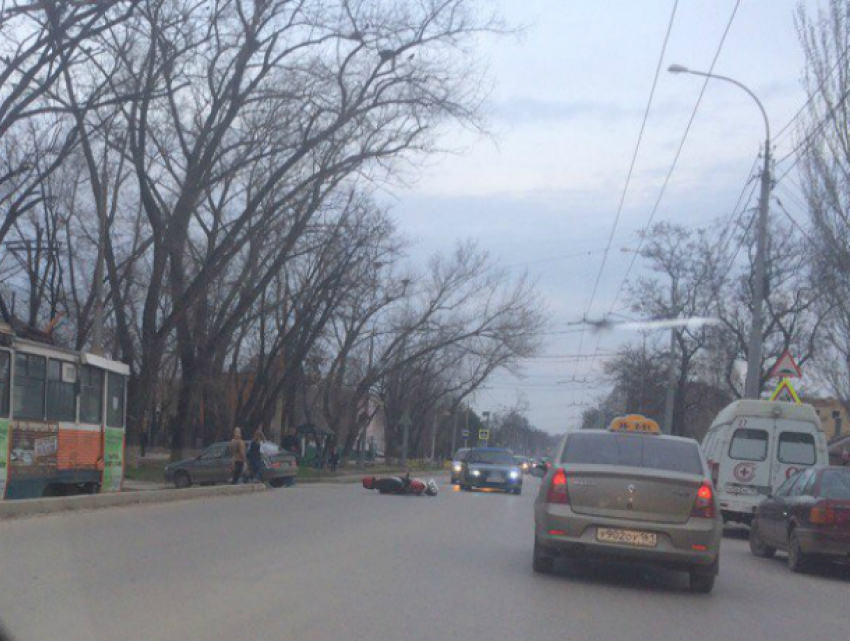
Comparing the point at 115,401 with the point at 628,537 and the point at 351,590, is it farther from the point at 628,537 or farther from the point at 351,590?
Answer: the point at 628,537

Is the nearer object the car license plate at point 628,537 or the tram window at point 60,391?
the car license plate at point 628,537

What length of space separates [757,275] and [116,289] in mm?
18256

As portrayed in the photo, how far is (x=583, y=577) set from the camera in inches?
Result: 476

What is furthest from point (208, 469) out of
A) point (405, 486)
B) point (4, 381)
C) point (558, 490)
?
point (558, 490)

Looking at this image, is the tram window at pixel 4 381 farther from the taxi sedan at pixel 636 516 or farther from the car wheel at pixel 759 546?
the car wheel at pixel 759 546

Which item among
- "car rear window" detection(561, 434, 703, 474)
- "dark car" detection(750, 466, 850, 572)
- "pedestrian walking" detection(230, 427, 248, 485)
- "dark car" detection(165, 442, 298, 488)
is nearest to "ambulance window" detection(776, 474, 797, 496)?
"dark car" detection(750, 466, 850, 572)

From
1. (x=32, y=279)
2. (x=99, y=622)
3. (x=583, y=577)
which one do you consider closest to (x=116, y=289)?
(x=32, y=279)

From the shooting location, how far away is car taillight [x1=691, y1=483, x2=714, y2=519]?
10992mm

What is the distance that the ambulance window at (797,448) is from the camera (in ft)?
70.5

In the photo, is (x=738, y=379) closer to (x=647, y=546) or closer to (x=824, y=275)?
(x=824, y=275)

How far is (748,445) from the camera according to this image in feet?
71.9

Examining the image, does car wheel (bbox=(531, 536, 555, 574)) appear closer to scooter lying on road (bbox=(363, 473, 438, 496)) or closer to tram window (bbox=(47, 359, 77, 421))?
tram window (bbox=(47, 359, 77, 421))

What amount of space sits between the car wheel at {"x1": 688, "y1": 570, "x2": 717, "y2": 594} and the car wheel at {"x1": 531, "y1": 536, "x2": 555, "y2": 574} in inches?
58.2

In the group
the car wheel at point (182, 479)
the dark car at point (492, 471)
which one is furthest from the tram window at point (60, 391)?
the dark car at point (492, 471)
